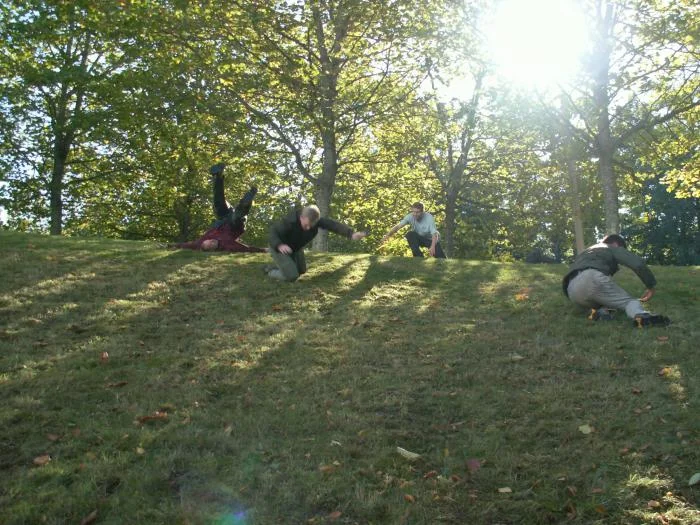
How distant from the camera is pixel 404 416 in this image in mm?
5805

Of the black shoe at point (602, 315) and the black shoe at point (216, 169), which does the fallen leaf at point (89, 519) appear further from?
the black shoe at point (216, 169)

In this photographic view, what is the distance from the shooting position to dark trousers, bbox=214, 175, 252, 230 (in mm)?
13484

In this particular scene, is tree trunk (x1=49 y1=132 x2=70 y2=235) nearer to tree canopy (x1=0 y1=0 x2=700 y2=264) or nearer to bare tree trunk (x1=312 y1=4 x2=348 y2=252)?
tree canopy (x1=0 y1=0 x2=700 y2=264)

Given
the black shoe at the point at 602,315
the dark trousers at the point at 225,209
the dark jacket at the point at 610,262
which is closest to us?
the black shoe at the point at 602,315

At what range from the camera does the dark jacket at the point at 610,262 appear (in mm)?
8805

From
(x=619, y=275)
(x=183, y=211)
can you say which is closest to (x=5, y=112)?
(x=183, y=211)

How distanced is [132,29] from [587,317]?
50.3 ft

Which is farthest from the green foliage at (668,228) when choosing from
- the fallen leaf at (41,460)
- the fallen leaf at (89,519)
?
the fallen leaf at (89,519)

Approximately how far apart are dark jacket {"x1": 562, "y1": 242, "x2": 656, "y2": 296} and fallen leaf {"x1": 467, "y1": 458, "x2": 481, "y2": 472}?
5.10 m

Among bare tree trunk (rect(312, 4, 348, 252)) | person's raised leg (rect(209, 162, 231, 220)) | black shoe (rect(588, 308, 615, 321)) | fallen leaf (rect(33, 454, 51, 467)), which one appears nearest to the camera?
fallen leaf (rect(33, 454, 51, 467))

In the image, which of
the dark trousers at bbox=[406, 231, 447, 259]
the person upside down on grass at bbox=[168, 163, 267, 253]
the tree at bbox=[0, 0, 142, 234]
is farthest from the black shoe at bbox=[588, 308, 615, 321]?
the tree at bbox=[0, 0, 142, 234]

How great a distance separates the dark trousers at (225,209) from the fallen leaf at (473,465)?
9378 millimetres

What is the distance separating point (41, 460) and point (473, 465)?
134 inches

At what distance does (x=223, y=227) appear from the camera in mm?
14062
